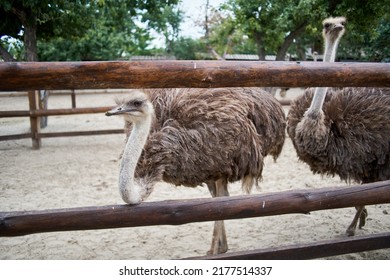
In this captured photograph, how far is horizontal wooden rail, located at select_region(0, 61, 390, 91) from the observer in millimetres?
1733

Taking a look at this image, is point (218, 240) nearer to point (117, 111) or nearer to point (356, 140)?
point (356, 140)

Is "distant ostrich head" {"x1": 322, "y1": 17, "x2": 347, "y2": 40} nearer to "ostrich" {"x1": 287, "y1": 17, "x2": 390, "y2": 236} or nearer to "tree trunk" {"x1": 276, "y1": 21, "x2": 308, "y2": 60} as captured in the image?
"ostrich" {"x1": 287, "y1": 17, "x2": 390, "y2": 236}

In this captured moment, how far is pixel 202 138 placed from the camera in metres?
2.70

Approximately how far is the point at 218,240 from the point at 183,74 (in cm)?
179

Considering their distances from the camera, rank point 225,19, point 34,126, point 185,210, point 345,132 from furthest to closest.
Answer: point 225,19
point 34,126
point 345,132
point 185,210

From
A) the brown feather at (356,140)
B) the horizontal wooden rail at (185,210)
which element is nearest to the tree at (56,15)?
the brown feather at (356,140)

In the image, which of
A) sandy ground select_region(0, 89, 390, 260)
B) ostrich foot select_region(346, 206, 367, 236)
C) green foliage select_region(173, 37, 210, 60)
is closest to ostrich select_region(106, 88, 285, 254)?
sandy ground select_region(0, 89, 390, 260)

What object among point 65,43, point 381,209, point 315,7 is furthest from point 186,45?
point 381,209

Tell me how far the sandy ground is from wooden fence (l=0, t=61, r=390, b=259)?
4.21 feet

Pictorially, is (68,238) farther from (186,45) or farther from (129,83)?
(186,45)

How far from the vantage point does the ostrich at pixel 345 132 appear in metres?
3.07

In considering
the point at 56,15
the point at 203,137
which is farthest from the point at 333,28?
the point at 56,15

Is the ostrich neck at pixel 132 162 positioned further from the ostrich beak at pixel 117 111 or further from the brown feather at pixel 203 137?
the brown feather at pixel 203 137

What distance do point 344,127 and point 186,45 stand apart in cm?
1364
